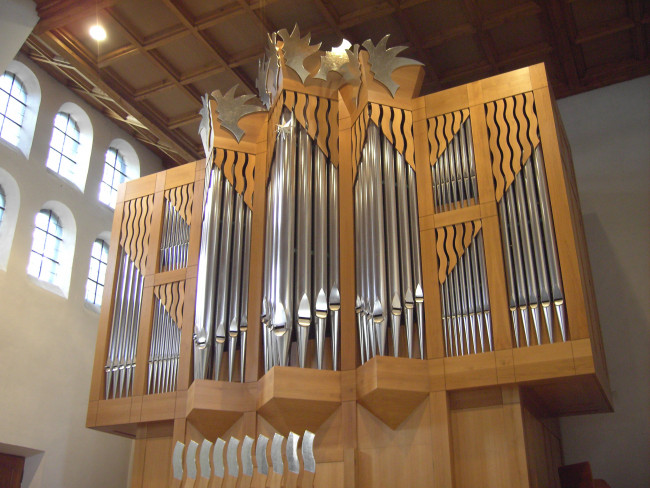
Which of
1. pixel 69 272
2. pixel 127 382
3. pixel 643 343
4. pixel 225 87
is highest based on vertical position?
pixel 225 87

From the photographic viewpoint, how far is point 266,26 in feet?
27.9

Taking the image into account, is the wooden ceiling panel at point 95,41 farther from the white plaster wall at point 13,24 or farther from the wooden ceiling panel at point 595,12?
the wooden ceiling panel at point 595,12

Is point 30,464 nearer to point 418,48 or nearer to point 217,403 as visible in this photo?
point 217,403

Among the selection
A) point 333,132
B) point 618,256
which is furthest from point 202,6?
point 618,256

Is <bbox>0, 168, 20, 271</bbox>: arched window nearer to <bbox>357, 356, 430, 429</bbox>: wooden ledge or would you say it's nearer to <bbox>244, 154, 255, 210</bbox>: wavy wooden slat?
<bbox>244, 154, 255, 210</bbox>: wavy wooden slat

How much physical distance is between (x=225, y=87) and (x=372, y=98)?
3.33 metres

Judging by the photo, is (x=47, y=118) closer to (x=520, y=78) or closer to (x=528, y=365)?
(x=520, y=78)

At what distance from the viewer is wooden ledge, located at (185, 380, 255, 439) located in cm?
589

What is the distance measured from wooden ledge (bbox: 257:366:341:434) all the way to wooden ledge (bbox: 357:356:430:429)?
0.82 ft

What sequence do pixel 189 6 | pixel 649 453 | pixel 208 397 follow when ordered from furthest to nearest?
pixel 189 6 → pixel 649 453 → pixel 208 397

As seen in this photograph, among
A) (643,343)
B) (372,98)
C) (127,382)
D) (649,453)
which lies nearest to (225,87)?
(372,98)

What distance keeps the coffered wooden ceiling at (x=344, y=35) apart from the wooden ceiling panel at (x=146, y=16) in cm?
1

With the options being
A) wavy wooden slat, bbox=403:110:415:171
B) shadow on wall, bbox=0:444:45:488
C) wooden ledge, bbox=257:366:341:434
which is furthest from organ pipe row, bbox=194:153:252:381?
shadow on wall, bbox=0:444:45:488

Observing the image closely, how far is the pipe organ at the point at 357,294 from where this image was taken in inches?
213
